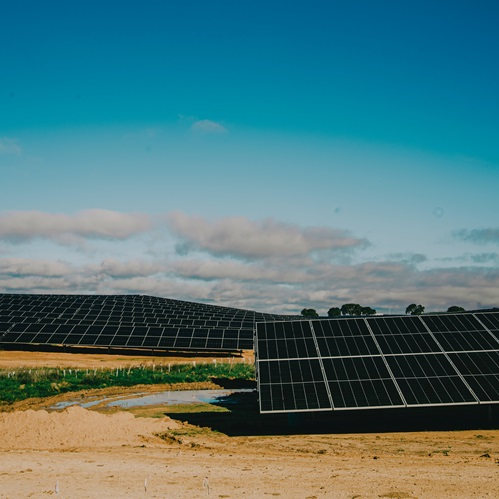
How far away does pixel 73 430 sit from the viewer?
2208 centimetres

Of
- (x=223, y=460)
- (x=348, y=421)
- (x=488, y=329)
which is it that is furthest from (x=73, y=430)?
(x=488, y=329)

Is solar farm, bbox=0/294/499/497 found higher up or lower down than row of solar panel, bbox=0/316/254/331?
lower down

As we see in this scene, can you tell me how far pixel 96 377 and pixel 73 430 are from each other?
1891 cm

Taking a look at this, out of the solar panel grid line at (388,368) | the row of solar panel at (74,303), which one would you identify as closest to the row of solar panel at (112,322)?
the row of solar panel at (74,303)

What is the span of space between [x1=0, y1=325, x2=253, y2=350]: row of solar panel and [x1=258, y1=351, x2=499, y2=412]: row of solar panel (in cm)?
3326

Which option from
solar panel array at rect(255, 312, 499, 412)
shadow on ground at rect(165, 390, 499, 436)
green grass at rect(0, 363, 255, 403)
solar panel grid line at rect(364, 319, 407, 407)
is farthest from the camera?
green grass at rect(0, 363, 255, 403)

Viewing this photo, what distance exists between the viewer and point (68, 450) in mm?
19656

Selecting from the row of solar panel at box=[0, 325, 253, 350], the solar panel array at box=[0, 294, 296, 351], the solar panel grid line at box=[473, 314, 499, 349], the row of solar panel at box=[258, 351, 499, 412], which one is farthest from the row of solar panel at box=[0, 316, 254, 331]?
the row of solar panel at box=[258, 351, 499, 412]

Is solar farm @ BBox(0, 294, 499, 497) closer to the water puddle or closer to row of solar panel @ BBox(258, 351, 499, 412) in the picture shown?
row of solar panel @ BBox(258, 351, 499, 412)

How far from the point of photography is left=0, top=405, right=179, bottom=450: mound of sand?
2100cm

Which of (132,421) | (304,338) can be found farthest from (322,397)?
(132,421)

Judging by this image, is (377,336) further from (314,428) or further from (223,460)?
(223,460)

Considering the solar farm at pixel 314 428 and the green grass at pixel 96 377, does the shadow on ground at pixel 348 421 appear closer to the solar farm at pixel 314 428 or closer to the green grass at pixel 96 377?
the solar farm at pixel 314 428

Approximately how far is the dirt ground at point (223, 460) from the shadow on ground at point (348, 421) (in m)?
0.32
